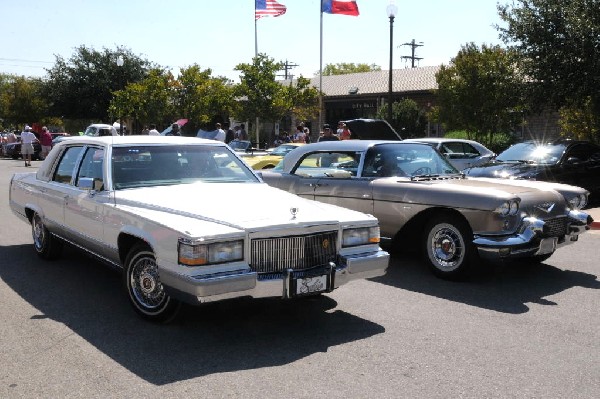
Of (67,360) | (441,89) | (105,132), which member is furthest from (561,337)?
(105,132)

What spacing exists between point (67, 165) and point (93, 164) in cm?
70

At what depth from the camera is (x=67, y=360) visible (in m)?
4.07

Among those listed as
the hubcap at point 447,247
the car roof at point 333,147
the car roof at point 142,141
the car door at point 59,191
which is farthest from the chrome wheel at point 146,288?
the car roof at point 333,147

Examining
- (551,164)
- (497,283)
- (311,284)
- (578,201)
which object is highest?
(551,164)

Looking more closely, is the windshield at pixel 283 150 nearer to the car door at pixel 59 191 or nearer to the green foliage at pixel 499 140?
the car door at pixel 59 191

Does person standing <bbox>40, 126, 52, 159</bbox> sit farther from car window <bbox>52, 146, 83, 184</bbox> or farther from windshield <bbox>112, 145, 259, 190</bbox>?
windshield <bbox>112, 145, 259, 190</bbox>

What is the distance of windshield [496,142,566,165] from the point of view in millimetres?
11867

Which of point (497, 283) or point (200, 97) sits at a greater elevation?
point (200, 97)

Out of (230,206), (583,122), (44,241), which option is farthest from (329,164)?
(583,122)

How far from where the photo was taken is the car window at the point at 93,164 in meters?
5.91

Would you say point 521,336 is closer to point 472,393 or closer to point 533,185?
point 472,393

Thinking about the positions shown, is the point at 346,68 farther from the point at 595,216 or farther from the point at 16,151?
the point at 595,216

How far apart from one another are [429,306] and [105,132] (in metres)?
26.3

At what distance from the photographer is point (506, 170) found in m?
11.3
